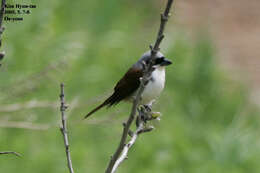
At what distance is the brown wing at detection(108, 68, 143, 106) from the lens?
393 cm

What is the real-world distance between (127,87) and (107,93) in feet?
2.05

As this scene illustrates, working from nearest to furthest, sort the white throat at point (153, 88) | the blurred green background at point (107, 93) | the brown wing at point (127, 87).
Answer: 1. the white throat at point (153, 88)
2. the brown wing at point (127, 87)
3. the blurred green background at point (107, 93)

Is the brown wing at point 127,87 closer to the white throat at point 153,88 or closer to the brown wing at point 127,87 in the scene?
the brown wing at point 127,87

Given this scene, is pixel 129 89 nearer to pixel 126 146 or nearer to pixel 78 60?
pixel 126 146

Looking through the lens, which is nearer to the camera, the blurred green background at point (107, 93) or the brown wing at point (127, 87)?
the brown wing at point (127, 87)

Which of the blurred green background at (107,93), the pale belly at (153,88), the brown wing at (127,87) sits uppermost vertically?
the pale belly at (153,88)

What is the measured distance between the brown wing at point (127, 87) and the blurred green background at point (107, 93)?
24.2 inches

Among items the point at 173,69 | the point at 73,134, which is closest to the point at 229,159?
the point at 73,134

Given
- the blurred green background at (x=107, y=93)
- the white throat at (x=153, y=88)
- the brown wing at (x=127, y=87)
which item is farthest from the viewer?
the blurred green background at (x=107, y=93)

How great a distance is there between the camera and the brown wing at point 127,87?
3930 millimetres

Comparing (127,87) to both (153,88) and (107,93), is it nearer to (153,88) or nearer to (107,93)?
(153,88)

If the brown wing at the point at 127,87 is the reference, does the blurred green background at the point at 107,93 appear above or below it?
below

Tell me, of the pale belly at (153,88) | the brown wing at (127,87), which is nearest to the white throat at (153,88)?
the pale belly at (153,88)

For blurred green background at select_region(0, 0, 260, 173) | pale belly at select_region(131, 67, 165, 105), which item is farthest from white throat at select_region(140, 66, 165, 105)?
blurred green background at select_region(0, 0, 260, 173)
